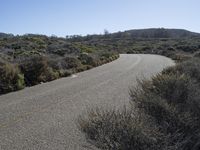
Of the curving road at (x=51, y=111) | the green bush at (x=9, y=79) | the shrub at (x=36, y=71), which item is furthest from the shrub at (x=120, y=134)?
the shrub at (x=36, y=71)

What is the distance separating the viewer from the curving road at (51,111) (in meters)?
7.76

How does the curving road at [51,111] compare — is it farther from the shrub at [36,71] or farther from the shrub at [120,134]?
the shrub at [120,134]

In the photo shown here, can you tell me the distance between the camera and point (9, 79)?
1698 cm

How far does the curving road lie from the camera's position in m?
7.76

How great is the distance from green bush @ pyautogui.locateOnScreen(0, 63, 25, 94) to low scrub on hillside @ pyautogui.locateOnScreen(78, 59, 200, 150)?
9508 millimetres

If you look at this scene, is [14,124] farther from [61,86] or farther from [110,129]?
[61,86]

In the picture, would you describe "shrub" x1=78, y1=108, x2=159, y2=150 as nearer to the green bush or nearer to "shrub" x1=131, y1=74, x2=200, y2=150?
"shrub" x1=131, y1=74, x2=200, y2=150

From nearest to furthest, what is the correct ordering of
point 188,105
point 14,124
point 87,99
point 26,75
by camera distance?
point 188,105
point 14,124
point 87,99
point 26,75

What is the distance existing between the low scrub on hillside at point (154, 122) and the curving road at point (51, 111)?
1592mm

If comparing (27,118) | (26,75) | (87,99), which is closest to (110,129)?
(27,118)

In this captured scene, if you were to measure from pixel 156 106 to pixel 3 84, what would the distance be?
1132 cm

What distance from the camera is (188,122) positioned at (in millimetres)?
6141

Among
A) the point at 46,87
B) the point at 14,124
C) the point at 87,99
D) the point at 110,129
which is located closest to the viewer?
the point at 110,129

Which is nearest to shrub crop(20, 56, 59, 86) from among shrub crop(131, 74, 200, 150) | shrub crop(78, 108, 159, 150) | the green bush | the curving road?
the green bush
